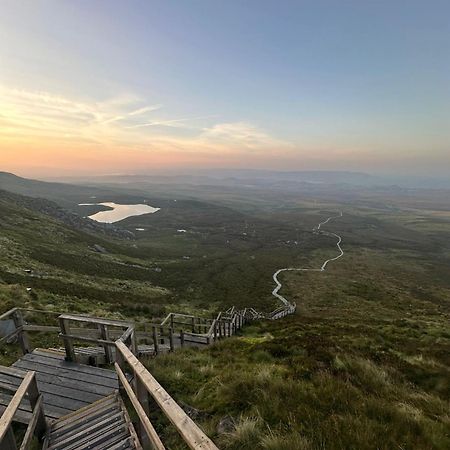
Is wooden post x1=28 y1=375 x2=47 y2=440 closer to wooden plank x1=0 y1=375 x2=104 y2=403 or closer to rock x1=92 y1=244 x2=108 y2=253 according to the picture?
wooden plank x1=0 y1=375 x2=104 y2=403

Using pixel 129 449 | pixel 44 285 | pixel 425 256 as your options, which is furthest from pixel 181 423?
pixel 425 256

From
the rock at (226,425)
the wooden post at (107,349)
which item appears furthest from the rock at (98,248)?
the rock at (226,425)

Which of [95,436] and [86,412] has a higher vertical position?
[95,436]

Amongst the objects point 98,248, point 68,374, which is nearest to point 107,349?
point 68,374

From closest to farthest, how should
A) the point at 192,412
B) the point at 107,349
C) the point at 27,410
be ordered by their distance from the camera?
the point at 27,410, the point at 192,412, the point at 107,349

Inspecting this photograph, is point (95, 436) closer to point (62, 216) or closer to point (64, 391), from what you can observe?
point (64, 391)

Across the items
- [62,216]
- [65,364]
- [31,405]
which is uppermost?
[31,405]

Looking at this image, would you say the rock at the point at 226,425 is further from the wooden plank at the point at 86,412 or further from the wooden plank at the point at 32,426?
the wooden plank at the point at 32,426
